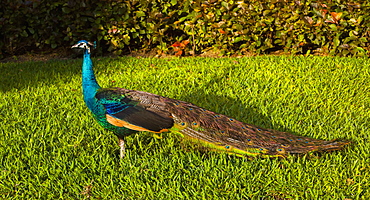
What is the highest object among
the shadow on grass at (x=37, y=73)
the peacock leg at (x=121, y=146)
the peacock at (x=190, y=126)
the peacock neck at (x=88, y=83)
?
the peacock neck at (x=88, y=83)

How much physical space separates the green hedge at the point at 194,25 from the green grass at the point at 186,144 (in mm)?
580

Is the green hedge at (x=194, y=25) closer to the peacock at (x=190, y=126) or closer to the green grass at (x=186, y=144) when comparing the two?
the green grass at (x=186, y=144)

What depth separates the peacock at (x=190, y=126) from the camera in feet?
11.3

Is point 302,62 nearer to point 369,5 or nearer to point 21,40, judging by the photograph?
point 369,5

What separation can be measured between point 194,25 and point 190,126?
13.1 ft

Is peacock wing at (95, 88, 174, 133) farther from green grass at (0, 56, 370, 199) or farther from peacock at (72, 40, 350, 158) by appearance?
green grass at (0, 56, 370, 199)

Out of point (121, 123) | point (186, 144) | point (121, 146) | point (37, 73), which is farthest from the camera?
point (37, 73)

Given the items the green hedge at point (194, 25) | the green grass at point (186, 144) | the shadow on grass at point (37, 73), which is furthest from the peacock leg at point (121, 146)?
the green hedge at point (194, 25)

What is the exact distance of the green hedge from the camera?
6.73 metres

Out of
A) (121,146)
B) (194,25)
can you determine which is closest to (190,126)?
(121,146)

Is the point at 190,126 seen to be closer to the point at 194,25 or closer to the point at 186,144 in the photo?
the point at 186,144

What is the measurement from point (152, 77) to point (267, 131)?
8.82 ft

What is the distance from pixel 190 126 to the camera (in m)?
3.51

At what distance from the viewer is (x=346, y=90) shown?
5.35m
